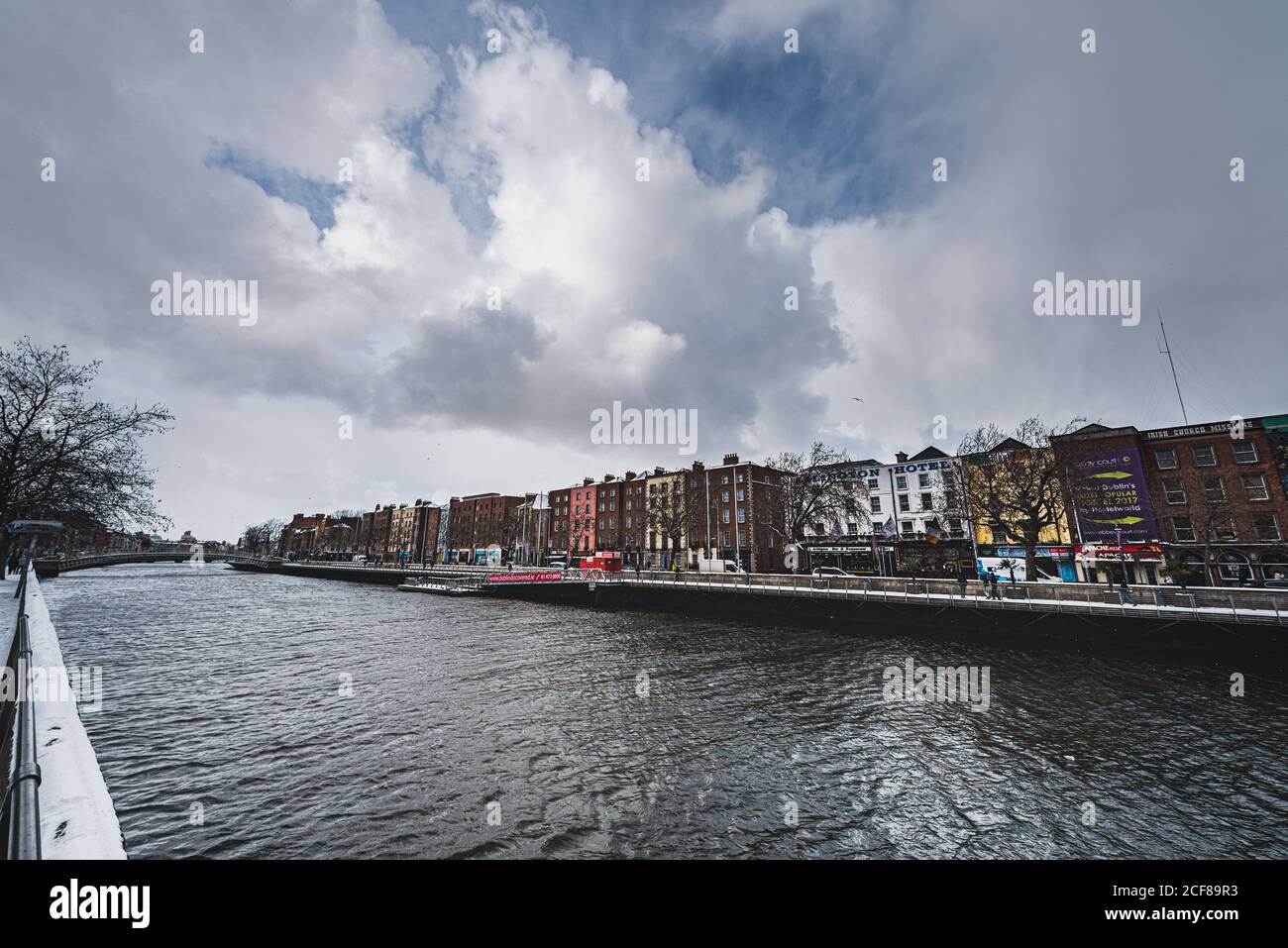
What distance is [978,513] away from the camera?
125 feet

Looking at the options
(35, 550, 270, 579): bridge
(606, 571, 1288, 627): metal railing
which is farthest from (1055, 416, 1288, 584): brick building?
(35, 550, 270, 579): bridge

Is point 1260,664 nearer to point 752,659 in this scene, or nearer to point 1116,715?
point 1116,715

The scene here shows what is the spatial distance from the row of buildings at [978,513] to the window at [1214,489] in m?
0.09

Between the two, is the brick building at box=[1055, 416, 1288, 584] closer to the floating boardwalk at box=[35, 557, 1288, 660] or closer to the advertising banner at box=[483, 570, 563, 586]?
the floating boardwalk at box=[35, 557, 1288, 660]

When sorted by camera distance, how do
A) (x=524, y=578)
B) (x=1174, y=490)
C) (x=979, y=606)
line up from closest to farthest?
(x=979, y=606), (x=1174, y=490), (x=524, y=578)

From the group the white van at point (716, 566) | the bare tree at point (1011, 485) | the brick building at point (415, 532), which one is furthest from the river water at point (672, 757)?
the brick building at point (415, 532)

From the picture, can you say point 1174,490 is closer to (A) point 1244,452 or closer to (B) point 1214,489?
(B) point 1214,489

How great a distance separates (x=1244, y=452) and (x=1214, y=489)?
10.9 ft

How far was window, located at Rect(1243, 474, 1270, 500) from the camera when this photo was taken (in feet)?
120

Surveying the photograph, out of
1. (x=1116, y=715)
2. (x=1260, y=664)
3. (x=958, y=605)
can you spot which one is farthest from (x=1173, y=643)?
(x=1116, y=715)

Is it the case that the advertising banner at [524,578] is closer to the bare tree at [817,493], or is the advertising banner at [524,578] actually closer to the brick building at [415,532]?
the bare tree at [817,493]

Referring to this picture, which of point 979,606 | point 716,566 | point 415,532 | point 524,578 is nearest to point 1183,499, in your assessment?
point 979,606

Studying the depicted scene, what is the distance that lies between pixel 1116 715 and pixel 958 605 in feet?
44.5

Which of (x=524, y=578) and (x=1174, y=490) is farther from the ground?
(x=1174, y=490)
